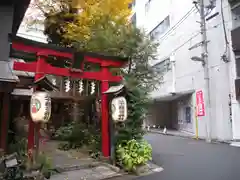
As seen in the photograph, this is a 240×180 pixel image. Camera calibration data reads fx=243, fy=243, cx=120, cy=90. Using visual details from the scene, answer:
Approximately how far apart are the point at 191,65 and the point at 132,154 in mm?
14877

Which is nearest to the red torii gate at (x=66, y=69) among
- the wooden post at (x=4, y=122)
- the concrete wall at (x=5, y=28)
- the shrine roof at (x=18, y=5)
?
the concrete wall at (x=5, y=28)

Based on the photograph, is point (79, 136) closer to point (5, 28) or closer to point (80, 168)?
point (80, 168)

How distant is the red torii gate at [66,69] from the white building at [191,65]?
13.5 ft

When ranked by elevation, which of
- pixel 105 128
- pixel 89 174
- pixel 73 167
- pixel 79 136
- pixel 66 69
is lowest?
pixel 89 174

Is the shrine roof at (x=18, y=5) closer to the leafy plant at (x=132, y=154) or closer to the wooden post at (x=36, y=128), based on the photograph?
the wooden post at (x=36, y=128)

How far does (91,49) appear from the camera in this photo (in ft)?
41.2

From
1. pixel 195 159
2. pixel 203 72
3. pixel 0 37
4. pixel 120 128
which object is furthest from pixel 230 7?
pixel 0 37

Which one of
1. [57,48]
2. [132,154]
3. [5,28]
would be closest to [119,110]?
[132,154]

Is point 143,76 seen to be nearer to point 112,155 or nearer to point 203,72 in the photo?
point 112,155

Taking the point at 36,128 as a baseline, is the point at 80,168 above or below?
below

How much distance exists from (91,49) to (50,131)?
7902mm

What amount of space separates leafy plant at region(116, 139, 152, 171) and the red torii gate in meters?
0.72

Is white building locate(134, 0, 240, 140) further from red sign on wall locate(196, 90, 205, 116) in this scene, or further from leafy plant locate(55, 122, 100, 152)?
leafy plant locate(55, 122, 100, 152)

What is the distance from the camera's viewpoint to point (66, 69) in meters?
9.34
